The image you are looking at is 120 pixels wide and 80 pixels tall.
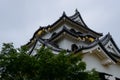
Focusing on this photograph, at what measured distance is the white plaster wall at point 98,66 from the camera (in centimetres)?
2206

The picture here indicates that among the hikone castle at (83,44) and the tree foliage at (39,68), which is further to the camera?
the hikone castle at (83,44)

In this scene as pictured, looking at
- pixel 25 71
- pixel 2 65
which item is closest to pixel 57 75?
pixel 25 71

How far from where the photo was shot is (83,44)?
25.3 meters

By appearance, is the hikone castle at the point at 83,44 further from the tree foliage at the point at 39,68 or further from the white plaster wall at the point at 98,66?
the tree foliage at the point at 39,68

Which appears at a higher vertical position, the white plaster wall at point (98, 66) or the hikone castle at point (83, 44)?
the hikone castle at point (83, 44)

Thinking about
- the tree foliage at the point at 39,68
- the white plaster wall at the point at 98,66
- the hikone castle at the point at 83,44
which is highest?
the hikone castle at the point at 83,44

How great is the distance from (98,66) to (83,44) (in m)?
3.19

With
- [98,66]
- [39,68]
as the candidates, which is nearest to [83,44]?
[98,66]

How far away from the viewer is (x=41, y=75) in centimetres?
1312

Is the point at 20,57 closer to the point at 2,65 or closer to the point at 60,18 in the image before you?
the point at 2,65

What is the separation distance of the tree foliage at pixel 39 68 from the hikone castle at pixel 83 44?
6.18m

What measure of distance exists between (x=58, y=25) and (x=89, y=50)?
638 centimetres

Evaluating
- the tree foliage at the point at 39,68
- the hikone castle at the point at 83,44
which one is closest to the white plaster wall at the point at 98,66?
the hikone castle at the point at 83,44

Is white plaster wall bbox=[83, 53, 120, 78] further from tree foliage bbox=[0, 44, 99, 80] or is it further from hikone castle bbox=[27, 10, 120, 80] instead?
tree foliage bbox=[0, 44, 99, 80]
